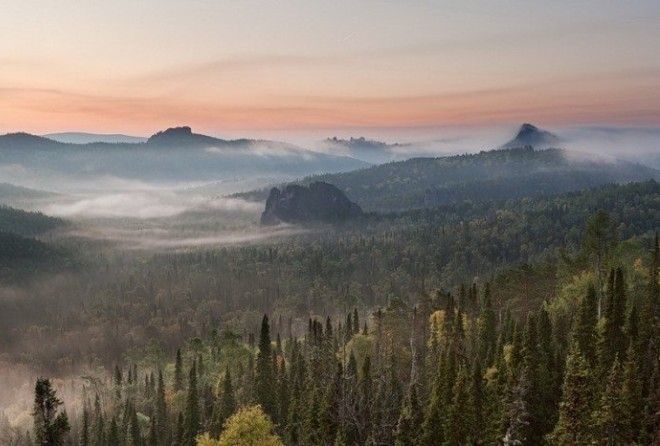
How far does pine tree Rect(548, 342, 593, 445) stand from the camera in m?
64.9

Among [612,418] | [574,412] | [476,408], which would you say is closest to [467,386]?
[476,408]

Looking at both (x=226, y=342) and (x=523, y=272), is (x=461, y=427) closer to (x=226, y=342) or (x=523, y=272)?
(x=523, y=272)

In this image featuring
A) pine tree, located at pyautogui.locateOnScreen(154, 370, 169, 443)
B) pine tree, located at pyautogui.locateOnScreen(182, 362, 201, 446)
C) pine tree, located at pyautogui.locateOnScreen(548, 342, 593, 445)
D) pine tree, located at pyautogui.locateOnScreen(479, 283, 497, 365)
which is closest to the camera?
pine tree, located at pyautogui.locateOnScreen(548, 342, 593, 445)

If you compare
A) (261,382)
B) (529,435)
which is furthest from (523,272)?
(529,435)

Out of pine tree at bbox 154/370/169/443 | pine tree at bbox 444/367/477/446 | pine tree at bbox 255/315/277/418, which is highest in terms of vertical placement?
pine tree at bbox 444/367/477/446

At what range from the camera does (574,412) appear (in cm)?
6569

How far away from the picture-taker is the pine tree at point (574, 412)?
64.9m

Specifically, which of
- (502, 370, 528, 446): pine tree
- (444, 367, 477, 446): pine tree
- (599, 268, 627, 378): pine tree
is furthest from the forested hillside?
(502, 370, 528, 446): pine tree

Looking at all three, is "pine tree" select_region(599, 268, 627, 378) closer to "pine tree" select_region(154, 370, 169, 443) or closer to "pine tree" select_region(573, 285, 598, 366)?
"pine tree" select_region(573, 285, 598, 366)

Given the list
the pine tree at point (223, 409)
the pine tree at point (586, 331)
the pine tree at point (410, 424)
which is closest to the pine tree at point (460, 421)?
the pine tree at point (410, 424)

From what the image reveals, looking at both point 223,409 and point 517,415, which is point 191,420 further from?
point 517,415

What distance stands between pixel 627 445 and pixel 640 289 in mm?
65071

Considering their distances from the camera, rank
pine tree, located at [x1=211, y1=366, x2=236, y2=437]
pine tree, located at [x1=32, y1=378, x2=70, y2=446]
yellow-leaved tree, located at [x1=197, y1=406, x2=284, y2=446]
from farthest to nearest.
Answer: pine tree, located at [x1=211, y1=366, x2=236, y2=437], yellow-leaved tree, located at [x1=197, y1=406, x2=284, y2=446], pine tree, located at [x1=32, y1=378, x2=70, y2=446]

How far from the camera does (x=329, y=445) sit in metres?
73.9
